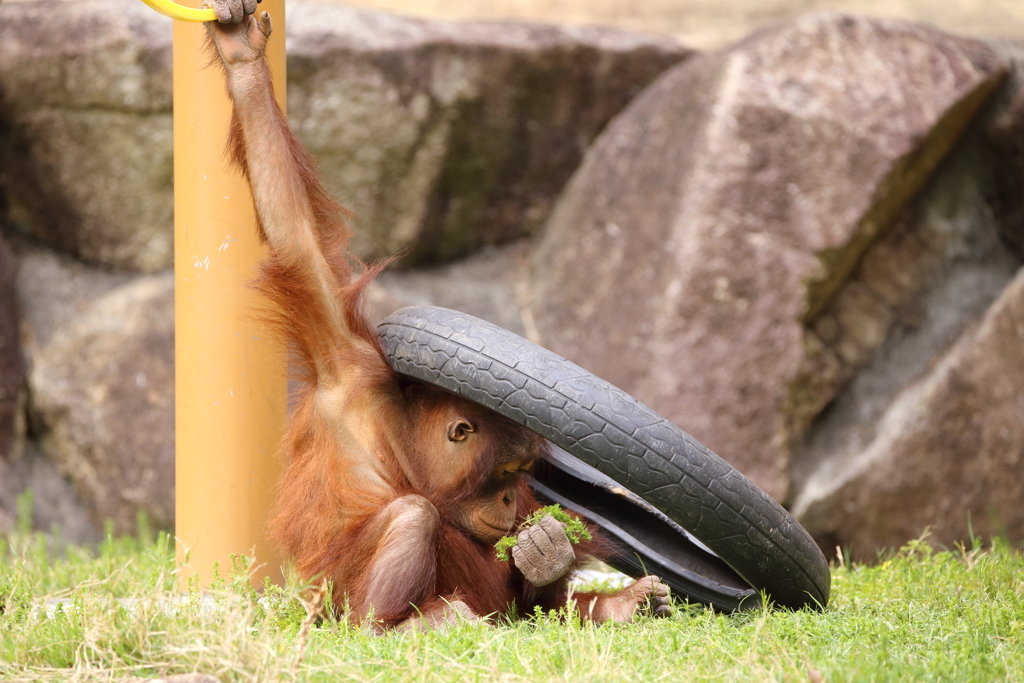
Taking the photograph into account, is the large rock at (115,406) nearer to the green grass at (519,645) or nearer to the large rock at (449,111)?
the large rock at (449,111)

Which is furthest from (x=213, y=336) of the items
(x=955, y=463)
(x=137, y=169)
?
(x=955, y=463)

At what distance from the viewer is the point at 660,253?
464 cm

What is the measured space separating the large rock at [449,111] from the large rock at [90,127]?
0.69 meters

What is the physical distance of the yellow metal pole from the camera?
278 cm

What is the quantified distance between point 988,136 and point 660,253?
177 centimetres

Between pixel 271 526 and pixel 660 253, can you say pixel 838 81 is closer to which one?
pixel 660 253

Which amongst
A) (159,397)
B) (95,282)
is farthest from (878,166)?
(95,282)

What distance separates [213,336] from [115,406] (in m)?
2.18

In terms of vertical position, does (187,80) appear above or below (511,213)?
above

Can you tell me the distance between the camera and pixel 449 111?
5.12 m

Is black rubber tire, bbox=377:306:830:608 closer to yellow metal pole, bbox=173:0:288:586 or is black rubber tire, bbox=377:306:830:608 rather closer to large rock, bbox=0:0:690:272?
yellow metal pole, bbox=173:0:288:586

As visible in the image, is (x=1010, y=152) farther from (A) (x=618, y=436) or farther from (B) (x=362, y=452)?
(B) (x=362, y=452)

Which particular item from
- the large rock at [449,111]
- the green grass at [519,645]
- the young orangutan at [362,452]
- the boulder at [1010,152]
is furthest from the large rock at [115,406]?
the boulder at [1010,152]

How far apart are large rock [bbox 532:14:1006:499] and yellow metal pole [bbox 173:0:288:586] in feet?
7.07
